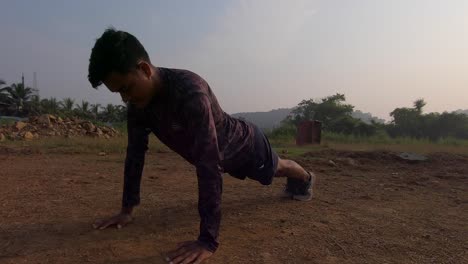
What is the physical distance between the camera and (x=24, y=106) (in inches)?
1272

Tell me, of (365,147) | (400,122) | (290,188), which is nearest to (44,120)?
(365,147)

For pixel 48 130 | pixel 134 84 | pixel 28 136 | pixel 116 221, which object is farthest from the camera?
pixel 48 130

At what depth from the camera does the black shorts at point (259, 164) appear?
2.52 meters

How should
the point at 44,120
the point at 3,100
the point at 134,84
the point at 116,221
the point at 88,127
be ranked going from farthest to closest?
the point at 3,100, the point at 88,127, the point at 44,120, the point at 116,221, the point at 134,84

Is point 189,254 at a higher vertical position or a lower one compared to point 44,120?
lower

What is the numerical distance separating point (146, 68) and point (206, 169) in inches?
22.1

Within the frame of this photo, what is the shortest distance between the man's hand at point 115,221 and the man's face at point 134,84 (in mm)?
765

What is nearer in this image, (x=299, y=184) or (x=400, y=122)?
(x=299, y=184)

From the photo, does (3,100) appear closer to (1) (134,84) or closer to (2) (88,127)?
(2) (88,127)

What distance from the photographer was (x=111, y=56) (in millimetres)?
1818

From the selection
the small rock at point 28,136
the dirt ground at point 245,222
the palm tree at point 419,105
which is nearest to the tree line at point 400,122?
the palm tree at point 419,105

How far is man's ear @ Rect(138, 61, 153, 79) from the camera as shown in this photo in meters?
1.93

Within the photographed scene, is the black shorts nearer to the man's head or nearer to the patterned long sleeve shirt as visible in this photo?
the patterned long sleeve shirt

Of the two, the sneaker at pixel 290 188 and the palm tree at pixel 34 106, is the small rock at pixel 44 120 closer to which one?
the sneaker at pixel 290 188
